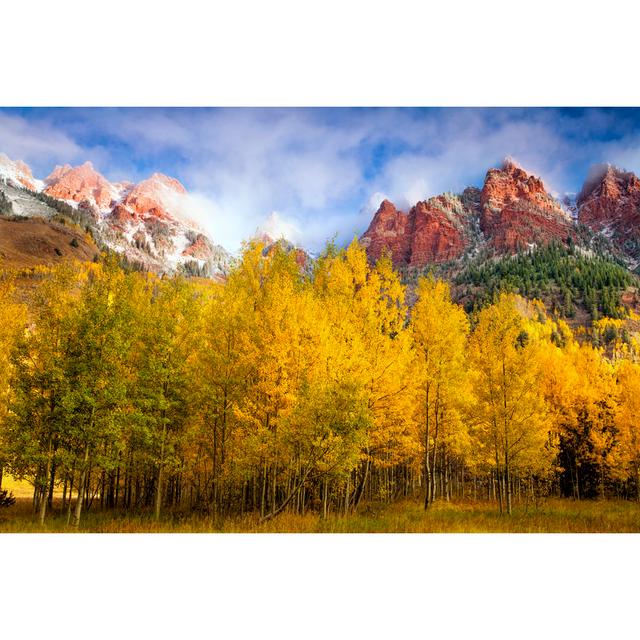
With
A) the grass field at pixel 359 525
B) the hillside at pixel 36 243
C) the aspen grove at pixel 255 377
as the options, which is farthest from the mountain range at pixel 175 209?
the grass field at pixel 359 525

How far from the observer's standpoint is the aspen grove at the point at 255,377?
28.1 feet

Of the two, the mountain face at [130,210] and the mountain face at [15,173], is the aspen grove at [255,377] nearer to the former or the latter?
the mountain face at [130,210]

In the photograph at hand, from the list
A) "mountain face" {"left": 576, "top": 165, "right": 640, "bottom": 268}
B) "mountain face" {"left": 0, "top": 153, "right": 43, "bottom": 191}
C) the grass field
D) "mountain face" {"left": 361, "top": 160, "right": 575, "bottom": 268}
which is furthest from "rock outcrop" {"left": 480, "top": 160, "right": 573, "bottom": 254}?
"mountain face" {"left": 0, "top": 153, "right": 43, "bottom": 191}

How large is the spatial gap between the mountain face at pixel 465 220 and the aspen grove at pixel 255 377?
1665mm

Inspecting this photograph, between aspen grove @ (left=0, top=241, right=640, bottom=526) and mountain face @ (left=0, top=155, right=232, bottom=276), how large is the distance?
0.82 meters

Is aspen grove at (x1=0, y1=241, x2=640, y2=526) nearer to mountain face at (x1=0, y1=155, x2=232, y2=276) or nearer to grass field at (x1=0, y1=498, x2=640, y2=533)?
grass field at (x1=0, y1=498, x2=640, y2=533)

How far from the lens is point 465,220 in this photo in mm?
20188

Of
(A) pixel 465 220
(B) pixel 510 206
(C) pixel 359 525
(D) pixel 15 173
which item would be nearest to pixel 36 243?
(D) pixel 15 173
